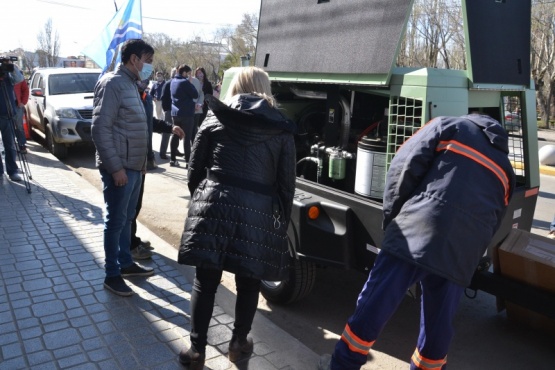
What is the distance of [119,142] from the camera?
12.0 feet

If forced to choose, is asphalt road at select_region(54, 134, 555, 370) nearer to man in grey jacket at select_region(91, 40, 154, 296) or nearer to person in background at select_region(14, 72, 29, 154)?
man in grey jacket at select_region(91, 40, 154, 296)

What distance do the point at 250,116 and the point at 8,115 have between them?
617cm

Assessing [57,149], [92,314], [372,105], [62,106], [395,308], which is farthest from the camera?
[57,149]

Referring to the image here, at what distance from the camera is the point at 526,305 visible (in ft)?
10.2

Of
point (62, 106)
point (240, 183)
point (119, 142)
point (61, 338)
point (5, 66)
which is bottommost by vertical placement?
point (61, 338)

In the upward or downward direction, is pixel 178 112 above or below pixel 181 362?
above

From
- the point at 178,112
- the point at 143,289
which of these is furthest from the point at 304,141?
the point at 178,112

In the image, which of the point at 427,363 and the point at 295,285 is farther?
the point at 295,285

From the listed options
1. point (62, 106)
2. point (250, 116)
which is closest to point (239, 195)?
point (250, 116)

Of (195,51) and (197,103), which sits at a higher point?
(195,51)

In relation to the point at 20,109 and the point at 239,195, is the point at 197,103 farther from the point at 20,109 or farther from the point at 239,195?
the point at 239,195

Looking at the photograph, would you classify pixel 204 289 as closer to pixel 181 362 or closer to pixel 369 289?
pixel 181 362

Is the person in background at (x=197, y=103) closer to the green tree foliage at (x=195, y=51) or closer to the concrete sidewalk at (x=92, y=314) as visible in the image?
the concrete sidewalk at (x=92, y=314)

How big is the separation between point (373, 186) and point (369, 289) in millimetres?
1061
